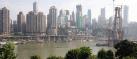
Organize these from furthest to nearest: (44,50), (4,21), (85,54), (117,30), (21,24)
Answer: (21,24) → (4,21) → (117,30) → (44,50) → (85,54)

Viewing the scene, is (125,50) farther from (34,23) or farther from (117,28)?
(34,23)

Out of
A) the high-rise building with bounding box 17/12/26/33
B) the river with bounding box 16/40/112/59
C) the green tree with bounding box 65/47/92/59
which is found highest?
the high-rise building with bounding box 17/12/26/33

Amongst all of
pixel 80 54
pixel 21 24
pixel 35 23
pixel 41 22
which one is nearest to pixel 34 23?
pixel 35 23

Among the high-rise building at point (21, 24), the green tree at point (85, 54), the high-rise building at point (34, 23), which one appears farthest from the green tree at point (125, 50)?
the high-rise building at point (21, 24)

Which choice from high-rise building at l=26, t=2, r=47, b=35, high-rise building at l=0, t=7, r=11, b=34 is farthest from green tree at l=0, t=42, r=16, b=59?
high-rise building at l=26, t=2, r=47, b=35

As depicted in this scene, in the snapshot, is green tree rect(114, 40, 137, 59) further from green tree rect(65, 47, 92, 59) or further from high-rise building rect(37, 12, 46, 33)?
high-rise building rect(37, 12, 46, 33)

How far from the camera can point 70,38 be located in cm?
3741

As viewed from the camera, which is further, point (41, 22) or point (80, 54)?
point (41, 22)

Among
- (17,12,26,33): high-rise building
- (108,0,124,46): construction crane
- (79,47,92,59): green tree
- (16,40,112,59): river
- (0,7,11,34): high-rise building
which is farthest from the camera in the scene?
(17,12,26,33): high-rise building

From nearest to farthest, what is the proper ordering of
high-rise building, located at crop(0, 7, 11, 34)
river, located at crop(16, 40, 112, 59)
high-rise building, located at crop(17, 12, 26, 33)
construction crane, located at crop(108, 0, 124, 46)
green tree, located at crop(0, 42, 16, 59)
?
green tree, located at crop(0, 42, 16, 59), river, located at crop(16, 40, 112, 59), construction crane, located at crop(108, 0, 124, 46), high-rise building, located at crop(0, 7, 11, 34), high-rise building, located at crop(17, 12, 26, 33)

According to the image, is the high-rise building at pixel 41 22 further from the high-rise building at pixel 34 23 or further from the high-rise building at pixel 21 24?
the high-rise building at pixel 21 24

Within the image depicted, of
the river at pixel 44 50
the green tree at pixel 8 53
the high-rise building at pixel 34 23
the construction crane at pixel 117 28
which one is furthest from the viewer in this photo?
the high-rise building at pixel 34 23

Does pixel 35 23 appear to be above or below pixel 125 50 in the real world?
above

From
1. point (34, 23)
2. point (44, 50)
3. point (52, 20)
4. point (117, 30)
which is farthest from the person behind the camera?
point (52, 20)
